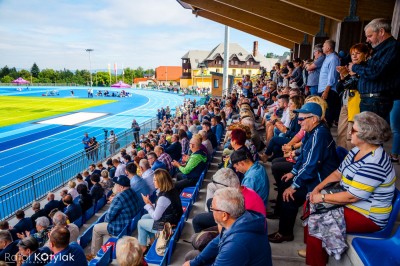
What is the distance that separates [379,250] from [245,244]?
110 centimetres

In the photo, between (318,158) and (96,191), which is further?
(96,191)

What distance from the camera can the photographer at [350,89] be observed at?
12.3 feet

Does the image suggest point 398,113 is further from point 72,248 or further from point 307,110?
point 72,248

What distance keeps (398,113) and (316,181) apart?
195cm

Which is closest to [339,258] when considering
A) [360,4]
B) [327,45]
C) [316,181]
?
[316,181]

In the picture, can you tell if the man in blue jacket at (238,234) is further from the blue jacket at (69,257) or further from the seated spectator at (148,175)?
the seated spectator at (148,175)

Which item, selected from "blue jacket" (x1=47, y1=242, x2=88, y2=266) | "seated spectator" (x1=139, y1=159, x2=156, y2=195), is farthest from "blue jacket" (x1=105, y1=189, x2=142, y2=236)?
"blue jacket" (x1=47, y1=242, x2=88, y2=266)

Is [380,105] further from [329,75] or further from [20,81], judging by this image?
[20,81]

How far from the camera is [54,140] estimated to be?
87.9 feet

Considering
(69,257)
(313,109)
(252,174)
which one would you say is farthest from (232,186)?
(69,257)

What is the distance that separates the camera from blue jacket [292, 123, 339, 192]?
118 inches

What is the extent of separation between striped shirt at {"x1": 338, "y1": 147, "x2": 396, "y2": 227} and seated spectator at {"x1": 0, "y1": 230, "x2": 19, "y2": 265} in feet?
16.2

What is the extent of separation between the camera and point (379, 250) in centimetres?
227

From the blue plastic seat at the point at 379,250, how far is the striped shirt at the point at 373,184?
216mm
